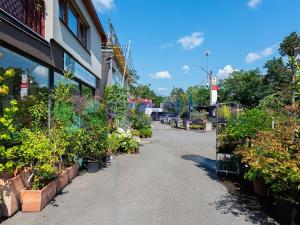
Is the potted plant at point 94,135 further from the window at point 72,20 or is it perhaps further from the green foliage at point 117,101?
the green foliage at point 117,101

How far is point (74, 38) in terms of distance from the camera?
12.7 meters

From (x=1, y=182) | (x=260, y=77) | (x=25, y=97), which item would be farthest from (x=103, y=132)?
(x=260, y=77)

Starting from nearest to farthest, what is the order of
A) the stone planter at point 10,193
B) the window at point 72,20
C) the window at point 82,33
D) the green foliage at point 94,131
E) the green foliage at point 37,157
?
the stone planter at point 10,193, the green foliage at point 37,157, the green foliage at point 94,131, the window at point 72,20, the window at point 82,33

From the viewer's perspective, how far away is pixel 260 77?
49938mm

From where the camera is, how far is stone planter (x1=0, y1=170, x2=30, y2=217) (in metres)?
6.01

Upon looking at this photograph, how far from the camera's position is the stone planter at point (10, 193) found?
237 inches

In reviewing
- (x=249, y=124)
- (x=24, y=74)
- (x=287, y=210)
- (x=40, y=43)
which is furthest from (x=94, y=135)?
(x=287, y=210)

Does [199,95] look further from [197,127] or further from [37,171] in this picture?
[37,171]

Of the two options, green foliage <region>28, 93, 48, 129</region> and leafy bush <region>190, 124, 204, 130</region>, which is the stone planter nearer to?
green foliage <region>28, 93, 48, 129</region>

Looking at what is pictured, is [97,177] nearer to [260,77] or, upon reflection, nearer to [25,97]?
[25,97]

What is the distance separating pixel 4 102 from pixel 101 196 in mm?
3034

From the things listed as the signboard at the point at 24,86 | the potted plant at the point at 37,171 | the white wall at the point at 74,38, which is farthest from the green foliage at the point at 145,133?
the potted plant at the point at 37,171

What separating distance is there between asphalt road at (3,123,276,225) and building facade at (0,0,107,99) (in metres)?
2.97

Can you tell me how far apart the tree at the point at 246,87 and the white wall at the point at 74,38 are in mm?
33981
